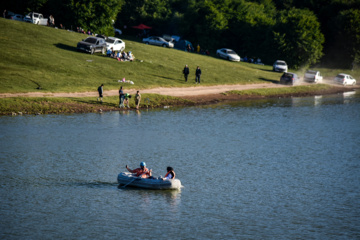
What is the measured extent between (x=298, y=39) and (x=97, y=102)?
160 ft

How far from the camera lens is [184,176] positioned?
29109 mm

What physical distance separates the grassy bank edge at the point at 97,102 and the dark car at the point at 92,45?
16905 mm

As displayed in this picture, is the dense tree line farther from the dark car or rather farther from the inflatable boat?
the inflatable boat

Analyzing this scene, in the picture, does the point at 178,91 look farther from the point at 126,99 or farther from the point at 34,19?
the point at 34,19

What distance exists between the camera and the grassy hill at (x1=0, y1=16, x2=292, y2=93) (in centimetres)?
5281

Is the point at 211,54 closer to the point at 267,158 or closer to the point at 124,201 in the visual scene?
the point at 267,158

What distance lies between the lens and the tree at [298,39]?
85188mm

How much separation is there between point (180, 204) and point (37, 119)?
71.5 feet

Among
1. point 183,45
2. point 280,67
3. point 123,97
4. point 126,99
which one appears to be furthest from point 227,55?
point 123,97

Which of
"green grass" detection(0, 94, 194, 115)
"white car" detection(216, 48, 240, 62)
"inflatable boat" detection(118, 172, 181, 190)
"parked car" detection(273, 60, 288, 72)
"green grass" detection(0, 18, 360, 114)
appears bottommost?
"inflatable boat" detection(118, 172, 181, 190)

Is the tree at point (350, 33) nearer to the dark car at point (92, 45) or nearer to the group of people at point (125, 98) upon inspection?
the dark car at point (92, 45)

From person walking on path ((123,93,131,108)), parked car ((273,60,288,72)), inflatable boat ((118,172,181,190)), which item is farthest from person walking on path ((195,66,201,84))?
inflatable boat ((118,172,181,190))

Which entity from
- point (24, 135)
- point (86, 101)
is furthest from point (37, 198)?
point (86, 101)

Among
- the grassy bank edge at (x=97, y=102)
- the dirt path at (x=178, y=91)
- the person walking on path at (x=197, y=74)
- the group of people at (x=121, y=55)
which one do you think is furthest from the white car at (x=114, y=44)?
the grassy bank edge at (x=97, y=102)
